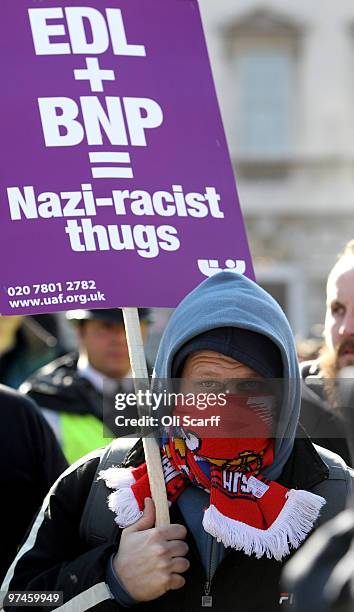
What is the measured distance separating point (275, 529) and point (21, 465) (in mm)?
809

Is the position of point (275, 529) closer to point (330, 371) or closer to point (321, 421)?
point (321, 421)

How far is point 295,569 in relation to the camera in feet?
4.45

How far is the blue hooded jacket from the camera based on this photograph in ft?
6.99

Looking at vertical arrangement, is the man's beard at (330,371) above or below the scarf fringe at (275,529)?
above

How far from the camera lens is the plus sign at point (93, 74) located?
240 cm

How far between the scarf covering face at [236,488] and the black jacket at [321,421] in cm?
28

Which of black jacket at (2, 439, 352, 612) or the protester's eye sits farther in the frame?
the protester's eye

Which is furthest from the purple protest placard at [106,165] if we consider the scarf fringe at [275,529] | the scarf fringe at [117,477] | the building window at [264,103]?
the building window at [264,103]

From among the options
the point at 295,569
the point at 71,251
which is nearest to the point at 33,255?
the point at 71,251

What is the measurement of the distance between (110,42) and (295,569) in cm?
134

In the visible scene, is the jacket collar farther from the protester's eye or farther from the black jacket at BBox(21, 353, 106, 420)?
the black jacket at BBox(21, 353, 106, 420)

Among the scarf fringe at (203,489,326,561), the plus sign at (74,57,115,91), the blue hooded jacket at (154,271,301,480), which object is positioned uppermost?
the plus sign at (74,57,115,91)

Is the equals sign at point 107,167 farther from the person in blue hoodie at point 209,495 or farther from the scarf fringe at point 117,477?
the scarf fringe at point 117,477

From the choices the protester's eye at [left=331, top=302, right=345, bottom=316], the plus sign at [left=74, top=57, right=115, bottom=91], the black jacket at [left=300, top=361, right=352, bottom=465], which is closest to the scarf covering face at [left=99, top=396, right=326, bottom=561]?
the black jacket at [left=300, top=361, right=352, bottom=465]
